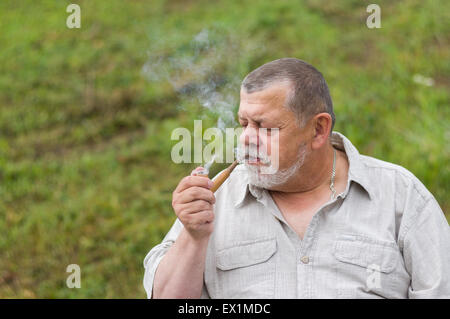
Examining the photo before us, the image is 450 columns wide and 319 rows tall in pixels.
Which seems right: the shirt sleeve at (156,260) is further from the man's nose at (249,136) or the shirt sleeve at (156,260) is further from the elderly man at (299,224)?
the man's nose at (249,136)

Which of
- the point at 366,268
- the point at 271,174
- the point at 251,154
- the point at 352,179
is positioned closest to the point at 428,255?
the point at 366,268

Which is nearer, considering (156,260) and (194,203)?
(194,203)

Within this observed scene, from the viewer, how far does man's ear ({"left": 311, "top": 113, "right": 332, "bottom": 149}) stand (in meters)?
2.52

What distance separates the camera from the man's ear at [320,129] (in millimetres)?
2518

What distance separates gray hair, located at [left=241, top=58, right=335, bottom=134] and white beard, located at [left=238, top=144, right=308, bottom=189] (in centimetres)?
14

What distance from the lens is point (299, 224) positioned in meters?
2.52

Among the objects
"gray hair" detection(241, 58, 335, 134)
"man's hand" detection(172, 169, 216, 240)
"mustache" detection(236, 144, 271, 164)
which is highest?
"gray hair" detection(241, 58, 335, 134)

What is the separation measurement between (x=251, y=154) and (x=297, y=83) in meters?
0.34

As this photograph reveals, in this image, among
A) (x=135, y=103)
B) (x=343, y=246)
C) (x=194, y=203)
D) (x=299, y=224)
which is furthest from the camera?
(x=135, y=103)

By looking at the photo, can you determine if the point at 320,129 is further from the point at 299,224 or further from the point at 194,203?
the point at 194,203

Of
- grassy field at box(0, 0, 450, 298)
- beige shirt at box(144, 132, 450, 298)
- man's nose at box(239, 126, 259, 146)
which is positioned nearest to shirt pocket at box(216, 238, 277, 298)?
beige shirt at box(144, 132, 450, 298)

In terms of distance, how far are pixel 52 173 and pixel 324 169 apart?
304 centimetres

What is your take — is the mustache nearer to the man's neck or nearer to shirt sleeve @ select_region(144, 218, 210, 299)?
the man's neck

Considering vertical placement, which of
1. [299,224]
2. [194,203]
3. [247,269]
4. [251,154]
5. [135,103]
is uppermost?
[135,103]
